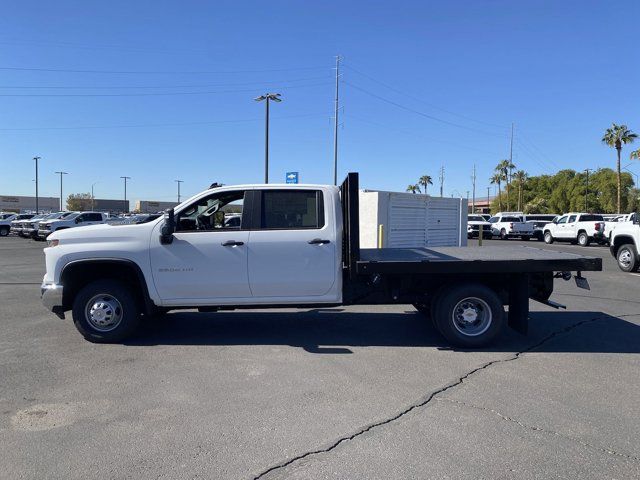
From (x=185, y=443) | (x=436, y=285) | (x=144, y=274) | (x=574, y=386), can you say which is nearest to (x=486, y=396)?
(x=574, y=386)

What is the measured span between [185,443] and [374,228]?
1437 cm

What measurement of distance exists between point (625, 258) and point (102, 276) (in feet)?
47.9

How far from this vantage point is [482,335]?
6.08 m

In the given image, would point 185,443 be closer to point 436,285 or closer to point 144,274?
point 144,274

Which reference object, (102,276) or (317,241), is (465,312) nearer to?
(317,241)

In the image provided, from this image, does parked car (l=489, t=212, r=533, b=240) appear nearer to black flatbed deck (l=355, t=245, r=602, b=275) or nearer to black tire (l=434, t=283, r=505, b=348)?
black flatbed deck (l=355, t=245, r=602, b=275)

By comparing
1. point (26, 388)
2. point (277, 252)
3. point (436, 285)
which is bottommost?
point (26, 388)

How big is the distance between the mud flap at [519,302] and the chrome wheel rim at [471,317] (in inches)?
17.4

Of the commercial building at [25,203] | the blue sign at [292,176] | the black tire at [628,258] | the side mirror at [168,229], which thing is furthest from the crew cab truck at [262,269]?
the commercial building at [25,203]

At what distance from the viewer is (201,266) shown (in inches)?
239

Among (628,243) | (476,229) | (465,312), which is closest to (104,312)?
(465,312)

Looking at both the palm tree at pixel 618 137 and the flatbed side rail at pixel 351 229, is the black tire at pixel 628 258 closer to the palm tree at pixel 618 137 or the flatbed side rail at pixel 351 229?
the flatbed side rail at pixel 351 229

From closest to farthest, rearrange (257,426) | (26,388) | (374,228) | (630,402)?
1. (257,426)
2. (630,402)
3. (26,388)
4. (374,228)

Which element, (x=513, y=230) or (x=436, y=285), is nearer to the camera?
(x=436, y=285)
